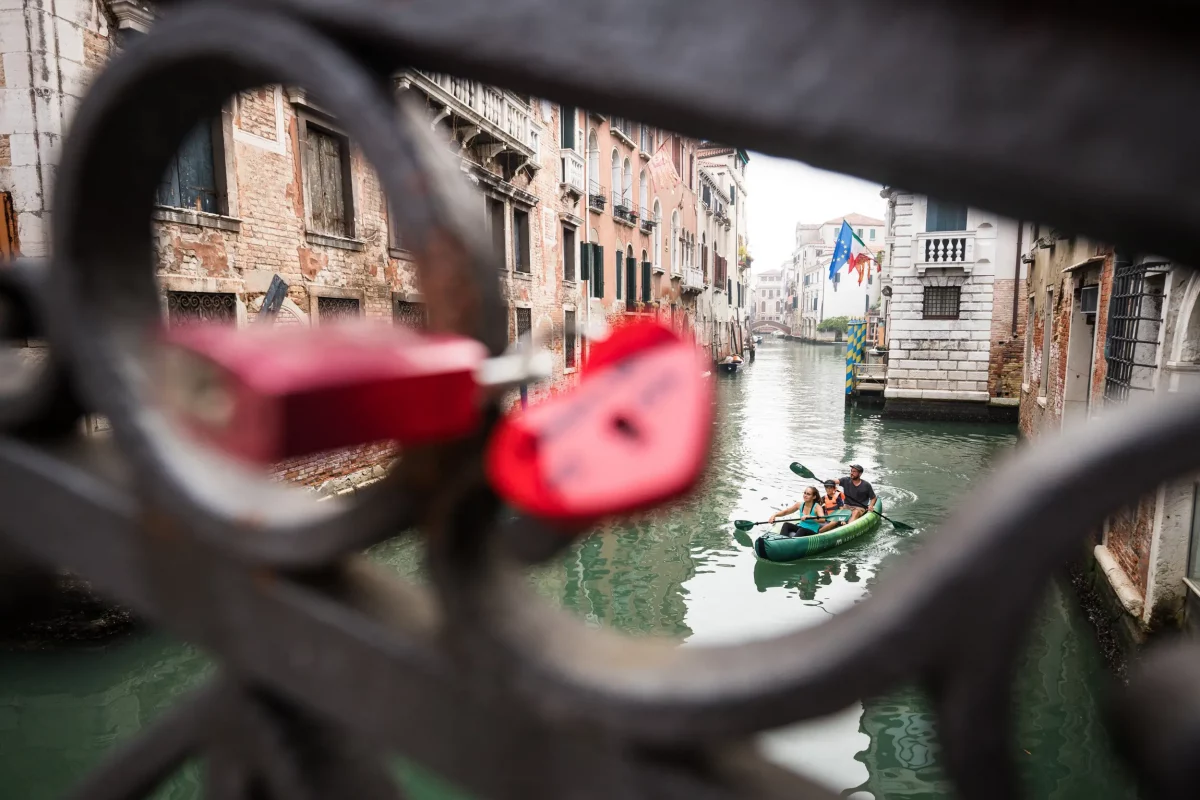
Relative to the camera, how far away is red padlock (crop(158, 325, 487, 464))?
1.77 ft

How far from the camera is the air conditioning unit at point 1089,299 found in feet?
28.8

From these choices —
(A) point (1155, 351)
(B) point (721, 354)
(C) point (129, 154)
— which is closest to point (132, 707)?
(C) point (129, 154)

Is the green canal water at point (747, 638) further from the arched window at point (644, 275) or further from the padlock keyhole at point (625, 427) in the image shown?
the arched window at point (644, 275)

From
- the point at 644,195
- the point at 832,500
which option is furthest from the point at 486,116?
the point at 644,195

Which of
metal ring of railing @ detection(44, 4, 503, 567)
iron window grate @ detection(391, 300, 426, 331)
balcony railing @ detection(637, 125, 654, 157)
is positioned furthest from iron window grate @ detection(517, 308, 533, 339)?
metal ring of railing @ detection(44, 4, 503, 567)

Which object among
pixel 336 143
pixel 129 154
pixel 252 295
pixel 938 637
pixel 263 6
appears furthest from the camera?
pixel 336 143

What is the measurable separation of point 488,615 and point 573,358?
1457 centimetres

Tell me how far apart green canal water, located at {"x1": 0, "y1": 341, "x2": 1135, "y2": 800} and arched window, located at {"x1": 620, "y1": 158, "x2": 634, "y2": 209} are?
27.6 ft

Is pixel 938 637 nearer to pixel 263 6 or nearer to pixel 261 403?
pixel 261 403

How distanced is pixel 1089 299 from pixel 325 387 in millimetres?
10599

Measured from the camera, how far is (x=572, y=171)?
15789mm

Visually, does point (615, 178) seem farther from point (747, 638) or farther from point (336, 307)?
point (747, 638)

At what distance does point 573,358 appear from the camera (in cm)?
1516

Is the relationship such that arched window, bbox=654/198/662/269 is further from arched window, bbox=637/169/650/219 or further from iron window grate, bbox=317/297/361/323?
iron window grate, bbox=317/297/361/323
